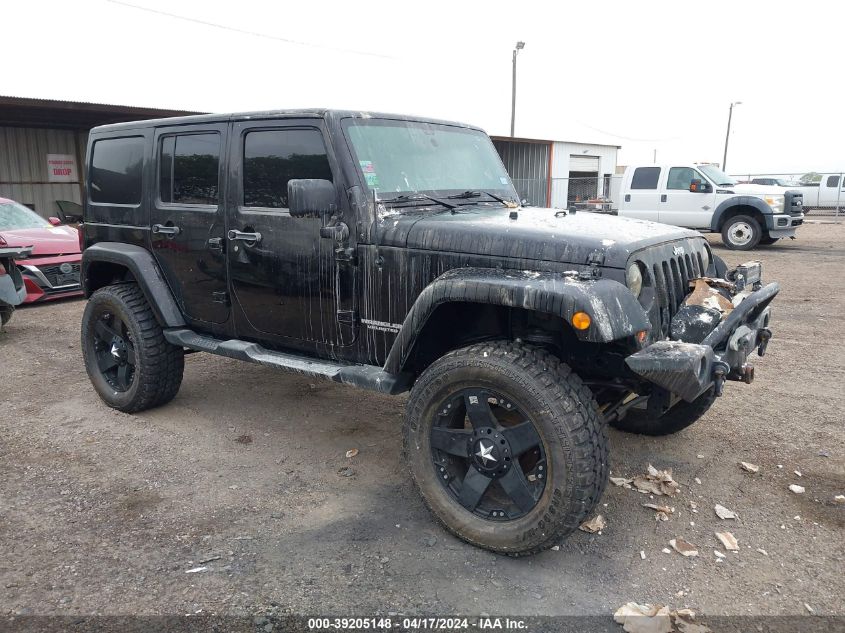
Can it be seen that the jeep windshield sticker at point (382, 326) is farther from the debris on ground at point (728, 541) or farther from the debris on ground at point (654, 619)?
the debris on ground at point (728, 541)

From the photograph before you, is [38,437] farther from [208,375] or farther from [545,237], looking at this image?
[545,237]

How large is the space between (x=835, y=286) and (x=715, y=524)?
324 inches

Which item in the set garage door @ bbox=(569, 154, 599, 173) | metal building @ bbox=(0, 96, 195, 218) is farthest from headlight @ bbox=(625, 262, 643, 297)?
garage door @ bbox=(569, 154, 599, 173)

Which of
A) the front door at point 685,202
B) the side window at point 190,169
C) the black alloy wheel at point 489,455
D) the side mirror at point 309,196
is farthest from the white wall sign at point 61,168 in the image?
the black alloy wheel at point 489,455

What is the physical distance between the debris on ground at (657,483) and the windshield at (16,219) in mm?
9221

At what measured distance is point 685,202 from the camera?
49.1ft

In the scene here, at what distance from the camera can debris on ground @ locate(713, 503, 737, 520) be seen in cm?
344

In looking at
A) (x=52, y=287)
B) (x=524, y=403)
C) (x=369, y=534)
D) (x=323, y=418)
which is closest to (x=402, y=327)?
(x=524, y=403)

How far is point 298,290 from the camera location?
3850 mm

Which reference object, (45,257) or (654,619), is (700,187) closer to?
(45,257)

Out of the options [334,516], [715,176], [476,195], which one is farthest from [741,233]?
[334,516]

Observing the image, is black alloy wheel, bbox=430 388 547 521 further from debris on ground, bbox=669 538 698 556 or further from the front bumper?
debris on ground, bbox=669 538 698 556

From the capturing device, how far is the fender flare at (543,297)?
8.87 feet

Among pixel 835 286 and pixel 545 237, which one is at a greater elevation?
pixel 545 237
